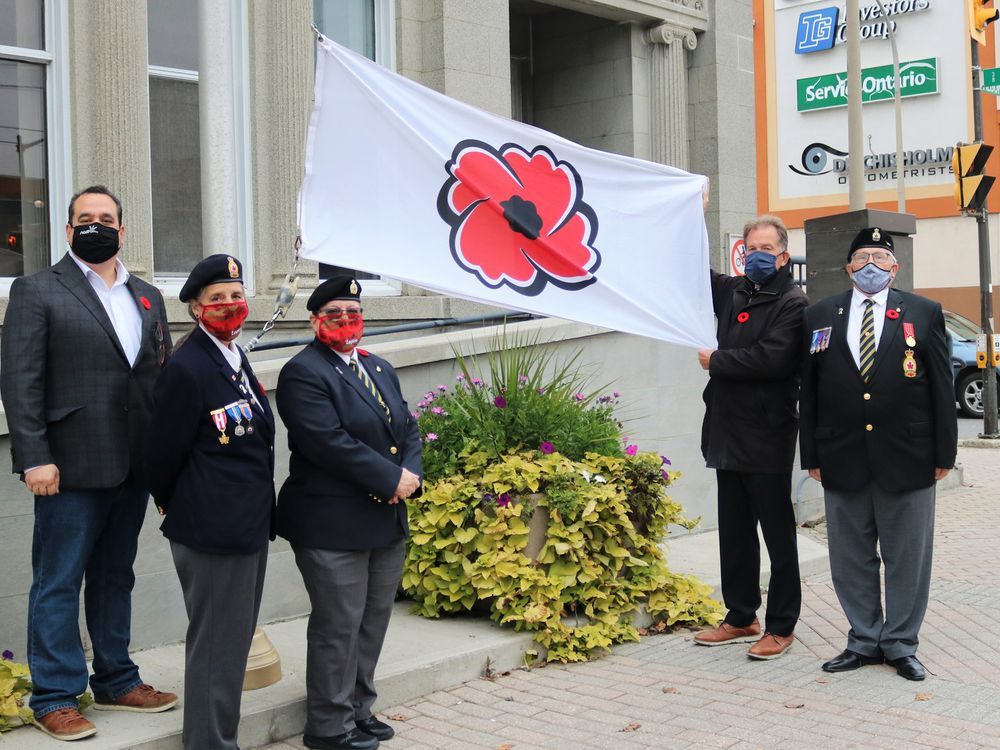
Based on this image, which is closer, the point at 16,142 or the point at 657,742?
the point at 657,742

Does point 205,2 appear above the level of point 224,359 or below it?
above

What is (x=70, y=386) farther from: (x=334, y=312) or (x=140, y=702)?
(x=140, y=702)

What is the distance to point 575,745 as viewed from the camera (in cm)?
521

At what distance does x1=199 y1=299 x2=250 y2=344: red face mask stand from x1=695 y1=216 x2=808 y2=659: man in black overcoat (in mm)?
2890

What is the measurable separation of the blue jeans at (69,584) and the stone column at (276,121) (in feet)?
14.6

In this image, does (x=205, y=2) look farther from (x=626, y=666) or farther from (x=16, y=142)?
(x=626, y=666)

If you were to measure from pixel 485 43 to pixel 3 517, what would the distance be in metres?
6.79

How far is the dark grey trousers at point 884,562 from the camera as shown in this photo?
6.21 meters

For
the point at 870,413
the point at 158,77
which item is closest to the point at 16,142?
the point at 158,77

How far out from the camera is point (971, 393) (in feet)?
68.8

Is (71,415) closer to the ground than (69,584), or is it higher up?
higher up

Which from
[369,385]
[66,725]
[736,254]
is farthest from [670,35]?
[66,725]

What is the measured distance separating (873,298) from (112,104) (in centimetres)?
538

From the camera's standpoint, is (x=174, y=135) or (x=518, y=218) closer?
(x=518, y=218)
